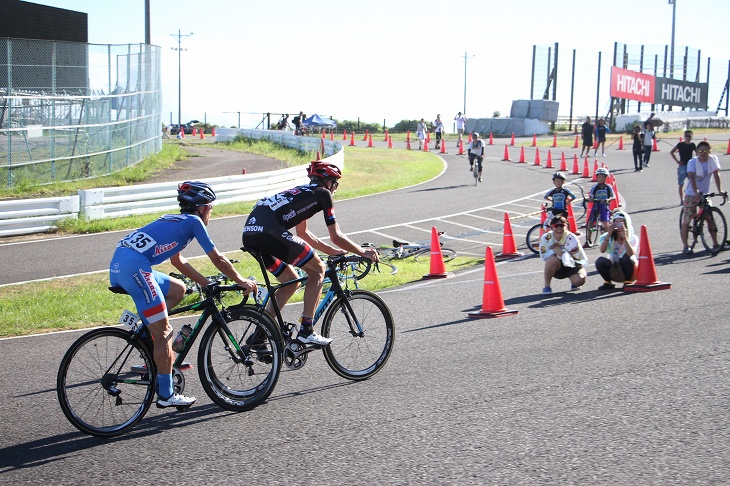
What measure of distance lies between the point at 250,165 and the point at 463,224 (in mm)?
16132

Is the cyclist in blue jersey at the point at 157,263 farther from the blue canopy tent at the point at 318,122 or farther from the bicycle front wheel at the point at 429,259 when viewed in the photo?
the blue canopy tent at the point at 318,122

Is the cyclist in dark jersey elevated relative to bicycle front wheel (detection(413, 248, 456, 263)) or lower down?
elevated

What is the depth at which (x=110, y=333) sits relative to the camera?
6180mm

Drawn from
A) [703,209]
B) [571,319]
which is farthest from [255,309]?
[703,209]

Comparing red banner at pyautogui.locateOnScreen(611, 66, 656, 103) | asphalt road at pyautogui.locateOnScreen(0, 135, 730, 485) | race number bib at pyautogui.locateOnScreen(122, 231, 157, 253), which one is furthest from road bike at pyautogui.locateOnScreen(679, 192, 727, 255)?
red banner at pyautogui.locateOnScreen(611, 66, 656, 103)

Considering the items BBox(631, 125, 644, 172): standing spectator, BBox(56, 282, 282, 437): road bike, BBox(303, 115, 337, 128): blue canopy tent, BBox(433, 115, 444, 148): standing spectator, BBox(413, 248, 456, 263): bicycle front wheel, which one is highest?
BBox(303, 115, 337, 128): blue canopy tent

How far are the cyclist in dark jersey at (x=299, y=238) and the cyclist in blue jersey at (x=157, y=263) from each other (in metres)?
0.75

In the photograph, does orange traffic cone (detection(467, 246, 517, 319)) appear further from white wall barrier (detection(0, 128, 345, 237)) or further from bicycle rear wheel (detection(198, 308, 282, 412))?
white wall barrier (detection(0, 128, 345, 237))

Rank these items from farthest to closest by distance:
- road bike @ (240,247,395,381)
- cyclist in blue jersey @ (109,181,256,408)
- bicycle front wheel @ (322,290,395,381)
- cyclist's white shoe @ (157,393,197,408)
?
bicycle front wheel @ (322,290,395,381)
road bike @ (240,247,395,381)
cyclist's white shoe @ (157,393,197,408)
cyclist in blue jersey @ (109,181,256,408)

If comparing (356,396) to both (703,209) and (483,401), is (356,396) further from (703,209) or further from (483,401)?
(703,209)

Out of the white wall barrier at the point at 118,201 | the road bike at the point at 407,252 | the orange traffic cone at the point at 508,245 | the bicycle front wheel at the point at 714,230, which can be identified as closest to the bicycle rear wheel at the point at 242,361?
the road bike at the point at 407,252

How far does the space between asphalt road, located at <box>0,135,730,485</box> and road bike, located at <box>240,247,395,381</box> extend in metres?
0.19

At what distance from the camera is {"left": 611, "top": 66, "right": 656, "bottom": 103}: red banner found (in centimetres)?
5588

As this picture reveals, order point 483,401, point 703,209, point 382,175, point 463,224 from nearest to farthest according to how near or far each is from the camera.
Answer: point 483,401 < point 703,209 < point 463,224 < point 382,175
